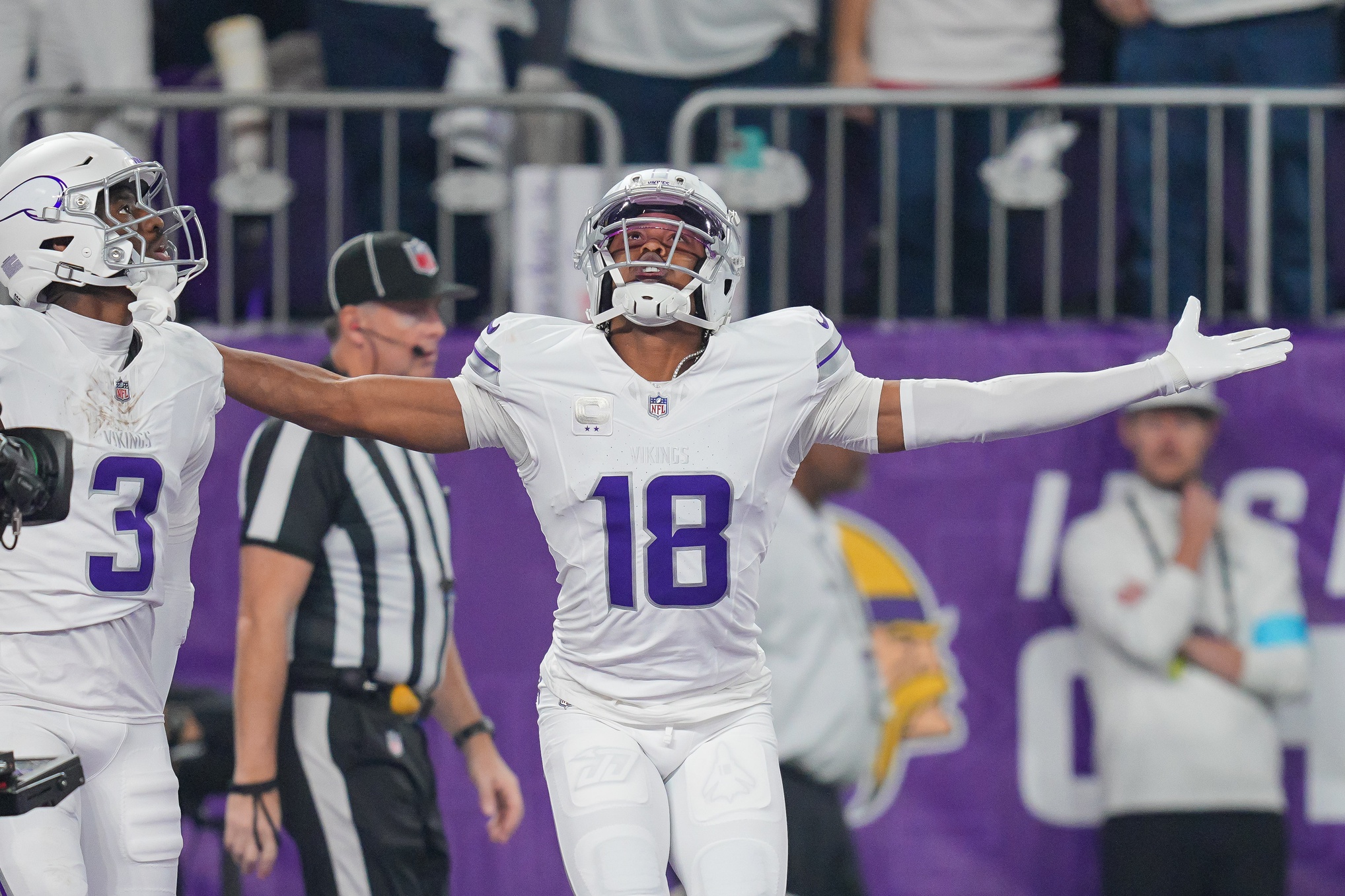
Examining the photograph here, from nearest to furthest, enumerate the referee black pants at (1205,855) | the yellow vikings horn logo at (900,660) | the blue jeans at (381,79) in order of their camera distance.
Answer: the referee black pants at (1205,855) < the yellow vikings horn logo at (900,660) < the blue jeans at (381,79)

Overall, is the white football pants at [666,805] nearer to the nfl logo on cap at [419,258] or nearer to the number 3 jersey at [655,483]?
the number 3 jersey at [655,483]

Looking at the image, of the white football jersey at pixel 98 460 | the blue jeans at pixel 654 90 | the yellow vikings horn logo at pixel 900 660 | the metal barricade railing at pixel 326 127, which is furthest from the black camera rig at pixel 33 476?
the blue jeans at pixel 654 90

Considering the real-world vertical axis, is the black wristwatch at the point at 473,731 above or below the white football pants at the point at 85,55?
below

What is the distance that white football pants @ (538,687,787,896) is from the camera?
3672 mm

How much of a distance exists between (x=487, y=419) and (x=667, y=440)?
0.39 m

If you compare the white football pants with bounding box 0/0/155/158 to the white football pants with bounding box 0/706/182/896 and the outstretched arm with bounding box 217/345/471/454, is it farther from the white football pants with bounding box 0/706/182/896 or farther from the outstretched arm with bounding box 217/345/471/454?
the white football pants with bounding box 0/706/182/896

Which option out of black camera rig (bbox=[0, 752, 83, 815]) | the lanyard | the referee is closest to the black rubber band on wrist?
the referee

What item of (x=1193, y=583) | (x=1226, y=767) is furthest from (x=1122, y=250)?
(x=1226, y=767)

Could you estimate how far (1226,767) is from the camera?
20.9 feet

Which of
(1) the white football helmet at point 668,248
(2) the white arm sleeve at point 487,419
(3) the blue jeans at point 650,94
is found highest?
(3) the blue jeans at point 650,94

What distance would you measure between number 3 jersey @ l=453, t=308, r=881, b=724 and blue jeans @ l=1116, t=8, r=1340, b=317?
125 inches

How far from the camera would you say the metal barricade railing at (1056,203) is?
21.5 ft

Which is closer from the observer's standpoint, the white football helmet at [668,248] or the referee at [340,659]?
the white football helmet at [668,248]

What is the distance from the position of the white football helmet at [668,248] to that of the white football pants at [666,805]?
0.83m
